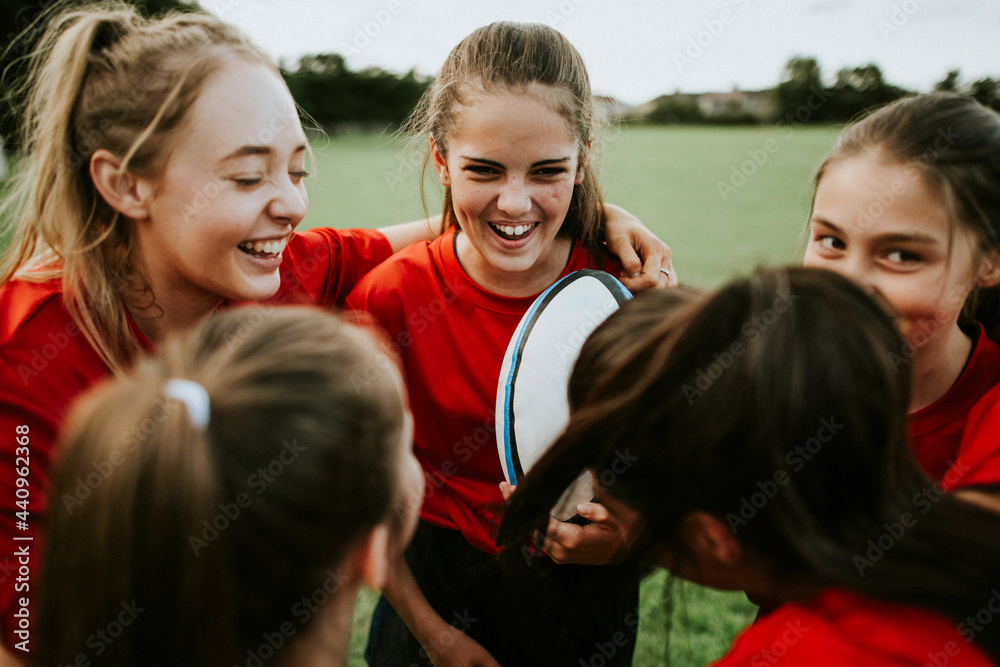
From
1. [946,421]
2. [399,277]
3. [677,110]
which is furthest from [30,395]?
[677,110]

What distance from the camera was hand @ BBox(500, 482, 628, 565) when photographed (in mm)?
1385

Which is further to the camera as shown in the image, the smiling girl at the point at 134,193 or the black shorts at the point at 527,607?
the black shorts at the point at 527,607

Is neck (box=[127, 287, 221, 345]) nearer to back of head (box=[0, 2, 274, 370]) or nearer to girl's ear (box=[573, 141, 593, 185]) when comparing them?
back of head (box=[0, 2, 274, 370])

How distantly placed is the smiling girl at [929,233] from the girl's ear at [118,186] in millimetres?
1442

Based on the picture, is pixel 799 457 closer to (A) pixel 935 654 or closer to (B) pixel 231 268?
(A) pixel 935 654

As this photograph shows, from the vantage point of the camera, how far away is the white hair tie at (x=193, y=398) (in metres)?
0.79

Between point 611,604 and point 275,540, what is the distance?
112cm

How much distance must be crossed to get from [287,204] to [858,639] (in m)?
1.30

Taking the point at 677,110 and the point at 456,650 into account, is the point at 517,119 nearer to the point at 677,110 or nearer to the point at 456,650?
the point at 456,650

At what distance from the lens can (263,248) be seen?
4.85 ft

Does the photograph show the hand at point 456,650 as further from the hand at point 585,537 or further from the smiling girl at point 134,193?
the smiling girl at point 134,193

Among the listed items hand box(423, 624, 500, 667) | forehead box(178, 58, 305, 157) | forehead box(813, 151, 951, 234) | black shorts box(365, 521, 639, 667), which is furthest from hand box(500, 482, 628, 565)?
forehead box(178, 58, 305, 157)

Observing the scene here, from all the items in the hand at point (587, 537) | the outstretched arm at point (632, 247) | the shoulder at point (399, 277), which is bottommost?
the hand at point (587, 537)

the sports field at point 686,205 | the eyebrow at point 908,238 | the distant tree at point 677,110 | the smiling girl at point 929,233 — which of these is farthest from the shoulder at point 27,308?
the distant tree at point 677,110
